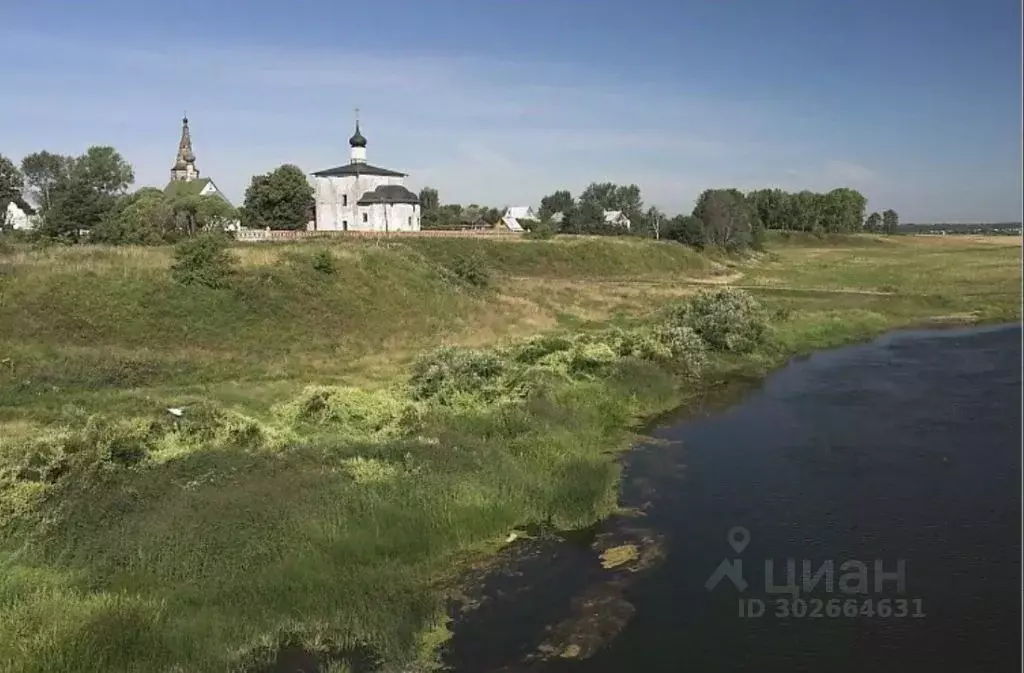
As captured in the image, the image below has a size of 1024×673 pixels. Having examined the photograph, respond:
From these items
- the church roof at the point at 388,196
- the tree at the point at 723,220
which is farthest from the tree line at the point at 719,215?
the church roof at the point at 388,196

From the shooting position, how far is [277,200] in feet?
269

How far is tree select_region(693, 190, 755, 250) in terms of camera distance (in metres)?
109

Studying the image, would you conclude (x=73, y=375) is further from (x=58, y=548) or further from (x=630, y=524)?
(x=630, y=524)

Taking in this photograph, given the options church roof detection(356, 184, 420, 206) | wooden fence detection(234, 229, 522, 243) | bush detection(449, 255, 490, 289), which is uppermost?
church roof detection(356, 184, 420, 206)

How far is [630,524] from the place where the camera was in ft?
63.2

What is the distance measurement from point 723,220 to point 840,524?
94.9m

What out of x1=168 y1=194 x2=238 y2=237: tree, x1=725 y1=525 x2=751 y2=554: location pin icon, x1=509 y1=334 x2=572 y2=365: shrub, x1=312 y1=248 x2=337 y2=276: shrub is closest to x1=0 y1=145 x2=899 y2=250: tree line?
x1=168 y1=194 x2=238 y2=237: tree

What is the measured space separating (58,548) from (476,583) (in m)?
8.06

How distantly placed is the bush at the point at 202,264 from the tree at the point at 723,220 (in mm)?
76801

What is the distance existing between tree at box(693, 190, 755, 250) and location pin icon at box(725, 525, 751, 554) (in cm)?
9064

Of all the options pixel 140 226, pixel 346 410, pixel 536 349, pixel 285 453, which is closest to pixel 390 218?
pixel 140 226

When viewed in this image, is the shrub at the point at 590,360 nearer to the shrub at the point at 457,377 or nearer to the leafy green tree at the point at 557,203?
the shrub at the point at 457,377

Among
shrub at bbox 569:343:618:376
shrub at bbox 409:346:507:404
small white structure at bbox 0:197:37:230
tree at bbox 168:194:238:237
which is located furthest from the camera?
small white structure at bbox 0:197:37:230

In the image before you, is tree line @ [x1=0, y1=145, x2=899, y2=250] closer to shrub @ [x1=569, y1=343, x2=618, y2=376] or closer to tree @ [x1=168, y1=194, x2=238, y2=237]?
tree @ [x1=168, y1=194, x2=238, y2=237]
